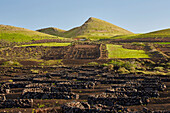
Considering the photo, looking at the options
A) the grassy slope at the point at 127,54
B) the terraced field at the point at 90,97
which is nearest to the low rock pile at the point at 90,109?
the terraced field at the point at 90,97

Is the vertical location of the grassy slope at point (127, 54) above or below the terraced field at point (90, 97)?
above

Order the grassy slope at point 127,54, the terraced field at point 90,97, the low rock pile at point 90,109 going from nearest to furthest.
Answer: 1. the low rock pile at point 90,109
2. the terraced field at point 90,97
3. the grassy slope at point 127,54

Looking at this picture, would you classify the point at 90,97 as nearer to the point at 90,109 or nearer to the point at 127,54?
the point at 90,109

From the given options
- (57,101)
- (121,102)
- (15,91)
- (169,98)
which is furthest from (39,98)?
(169,98)

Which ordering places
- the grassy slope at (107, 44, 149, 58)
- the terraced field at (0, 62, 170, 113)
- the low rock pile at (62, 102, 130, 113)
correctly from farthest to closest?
the grassy slope at (107, 44, 149, 58), the terraced field at (0, 62, 170, 113), the low rock pile at (62, 102, 130, 113)

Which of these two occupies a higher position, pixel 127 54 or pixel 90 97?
pixel 127 54

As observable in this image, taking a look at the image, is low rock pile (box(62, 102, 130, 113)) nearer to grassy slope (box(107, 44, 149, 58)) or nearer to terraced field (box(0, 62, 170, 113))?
terraced field (box(0, 62, 170, 113))

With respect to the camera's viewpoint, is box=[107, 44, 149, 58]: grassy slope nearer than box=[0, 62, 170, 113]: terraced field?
No

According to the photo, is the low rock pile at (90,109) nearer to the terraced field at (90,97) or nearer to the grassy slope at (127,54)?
the terraced field at (90,97)

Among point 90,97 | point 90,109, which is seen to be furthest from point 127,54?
point 90,109

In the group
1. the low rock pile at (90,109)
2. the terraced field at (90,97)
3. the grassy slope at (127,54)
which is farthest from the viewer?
the grassy slope at (127,54)

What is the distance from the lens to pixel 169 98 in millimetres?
27984

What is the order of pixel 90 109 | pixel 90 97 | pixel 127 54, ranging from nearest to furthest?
pixel 90 109 → pixel 90 97 → pixel 127 54

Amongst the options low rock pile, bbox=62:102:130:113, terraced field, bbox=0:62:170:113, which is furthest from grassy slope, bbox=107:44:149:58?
low rock pile, bbox=62:102:130:113
